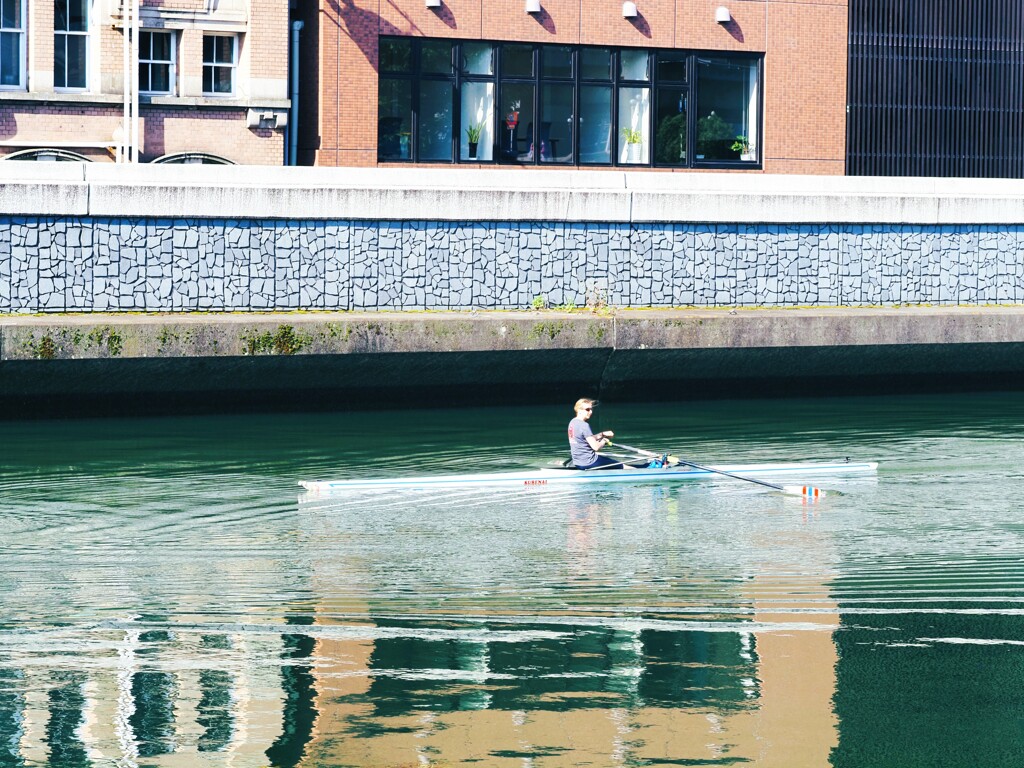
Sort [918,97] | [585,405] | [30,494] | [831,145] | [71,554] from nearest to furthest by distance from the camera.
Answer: [71,554], [30,494], [585,405], [831,145], [918,97]

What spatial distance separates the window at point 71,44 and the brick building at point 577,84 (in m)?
4.06

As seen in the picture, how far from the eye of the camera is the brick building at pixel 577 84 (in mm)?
29984

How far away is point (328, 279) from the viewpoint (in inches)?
894

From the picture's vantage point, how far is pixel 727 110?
107 ft

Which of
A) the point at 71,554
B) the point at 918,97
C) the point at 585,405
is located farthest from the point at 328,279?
the point at 918,97

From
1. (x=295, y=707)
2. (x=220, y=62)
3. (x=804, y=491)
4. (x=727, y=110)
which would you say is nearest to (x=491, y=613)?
(x=295, y=707)

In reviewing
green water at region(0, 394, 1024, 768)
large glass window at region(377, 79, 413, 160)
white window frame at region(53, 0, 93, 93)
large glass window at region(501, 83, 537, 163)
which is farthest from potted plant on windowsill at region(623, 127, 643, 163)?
green water at region(0, 394, 1024, 768)

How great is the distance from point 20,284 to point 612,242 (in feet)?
27.6

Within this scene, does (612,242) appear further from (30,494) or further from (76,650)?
(76,650)

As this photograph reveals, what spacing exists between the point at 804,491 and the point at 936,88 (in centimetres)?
2085

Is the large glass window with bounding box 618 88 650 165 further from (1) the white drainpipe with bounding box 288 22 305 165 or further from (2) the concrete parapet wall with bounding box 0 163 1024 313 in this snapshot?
(2) the concrete parapet wall with bounding box 0 163 1024 313

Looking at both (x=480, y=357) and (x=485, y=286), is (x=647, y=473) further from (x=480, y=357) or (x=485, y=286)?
(x=485, y=286)

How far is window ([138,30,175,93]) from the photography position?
29516 millimetres

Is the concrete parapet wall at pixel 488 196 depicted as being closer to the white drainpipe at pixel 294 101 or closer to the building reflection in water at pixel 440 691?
the white drainpipe at pixel 294 101
